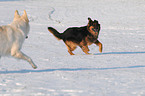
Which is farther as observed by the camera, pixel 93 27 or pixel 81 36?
pixel 81 36

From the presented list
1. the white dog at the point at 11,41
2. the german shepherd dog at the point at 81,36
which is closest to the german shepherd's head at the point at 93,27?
the german shepherd dog at the point at 81,36

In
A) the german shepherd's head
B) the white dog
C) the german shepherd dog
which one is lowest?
the german shepherd dog

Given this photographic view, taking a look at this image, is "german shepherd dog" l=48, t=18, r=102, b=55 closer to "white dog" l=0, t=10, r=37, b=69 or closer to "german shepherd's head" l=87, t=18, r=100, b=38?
"german shepherd's head" l=87, t=18, r=100, b=38

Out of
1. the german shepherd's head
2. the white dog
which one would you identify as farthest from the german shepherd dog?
the white dog

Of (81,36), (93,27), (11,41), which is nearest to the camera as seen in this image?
(11,41)

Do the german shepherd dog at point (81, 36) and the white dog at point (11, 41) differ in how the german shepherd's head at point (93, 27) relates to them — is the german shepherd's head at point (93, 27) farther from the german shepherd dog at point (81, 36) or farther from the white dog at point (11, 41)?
the white dog at point (11, 41)

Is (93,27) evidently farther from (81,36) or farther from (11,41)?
(11,41)

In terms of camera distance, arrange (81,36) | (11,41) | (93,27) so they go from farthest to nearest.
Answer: (81,36), (93,27), (11,41)

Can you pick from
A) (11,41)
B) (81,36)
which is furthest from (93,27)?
(11,41)

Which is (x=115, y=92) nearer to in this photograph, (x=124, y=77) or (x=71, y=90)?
(x=71, y=90)

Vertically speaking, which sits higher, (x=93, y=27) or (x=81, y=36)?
(x=93, y=27)

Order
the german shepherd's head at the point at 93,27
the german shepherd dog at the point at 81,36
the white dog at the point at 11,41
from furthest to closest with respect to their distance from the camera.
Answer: the german shepherd dog at the point at 81,36 < the german shepherd's head at the point at 93,27 < the white dog at the point at 11,41

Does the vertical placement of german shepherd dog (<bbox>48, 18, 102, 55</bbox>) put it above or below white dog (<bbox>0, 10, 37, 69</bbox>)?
below

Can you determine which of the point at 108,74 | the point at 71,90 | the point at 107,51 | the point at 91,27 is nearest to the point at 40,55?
the point at 91,27
